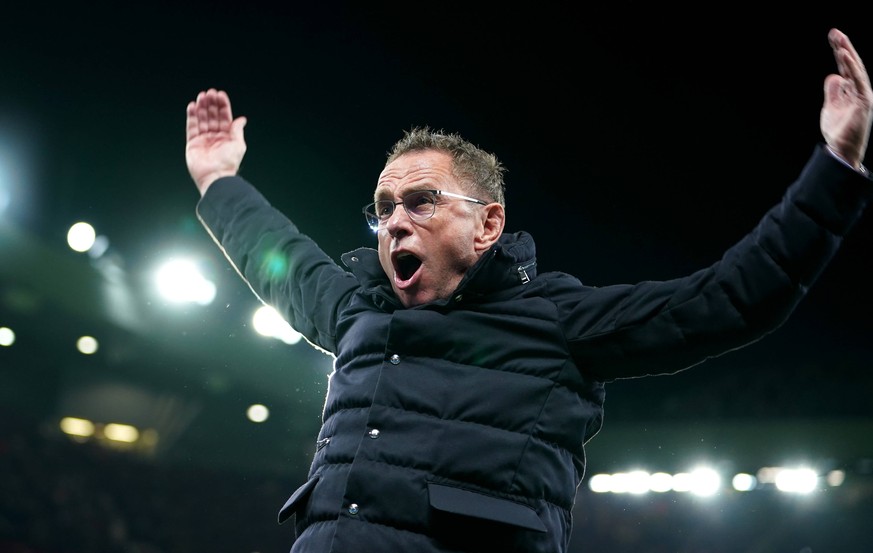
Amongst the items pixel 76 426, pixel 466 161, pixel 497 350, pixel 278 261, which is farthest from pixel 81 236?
pixel 497 350

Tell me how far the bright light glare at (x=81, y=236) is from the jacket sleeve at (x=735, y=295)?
6541 millimetres

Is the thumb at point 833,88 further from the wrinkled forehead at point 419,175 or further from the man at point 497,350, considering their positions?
the wrinkled forehead at point 419,175

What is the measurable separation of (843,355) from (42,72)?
8143 mm

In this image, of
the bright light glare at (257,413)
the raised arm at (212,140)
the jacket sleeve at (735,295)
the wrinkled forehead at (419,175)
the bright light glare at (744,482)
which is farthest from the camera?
the bright light glare at (744,482)

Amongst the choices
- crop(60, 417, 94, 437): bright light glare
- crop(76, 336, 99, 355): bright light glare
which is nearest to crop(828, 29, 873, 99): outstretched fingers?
crop(76, 336, 99, 355): bright light glare

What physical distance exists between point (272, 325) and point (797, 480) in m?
6.98

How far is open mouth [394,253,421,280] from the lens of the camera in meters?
2.07

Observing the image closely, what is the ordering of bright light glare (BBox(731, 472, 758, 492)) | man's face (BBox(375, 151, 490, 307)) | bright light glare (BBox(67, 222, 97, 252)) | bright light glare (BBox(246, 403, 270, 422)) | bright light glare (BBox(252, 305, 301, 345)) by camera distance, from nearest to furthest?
man's face (BBox(375, 151, 490, 307)), bright light glare (BBox(67, 222, 97, 252)), bright light glare (BBox(252, 305, 301, 345)), bright light glare (BBox(246, 403, 270, 422)), bright light glare (BBox(731, 472, 758, 492))

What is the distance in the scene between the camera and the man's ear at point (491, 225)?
2158mm

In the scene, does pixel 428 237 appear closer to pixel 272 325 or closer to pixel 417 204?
pixel 417 204

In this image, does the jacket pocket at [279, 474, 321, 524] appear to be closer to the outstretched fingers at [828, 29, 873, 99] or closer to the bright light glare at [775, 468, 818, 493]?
the outstretched fingers at [828, 29, 873, 99]

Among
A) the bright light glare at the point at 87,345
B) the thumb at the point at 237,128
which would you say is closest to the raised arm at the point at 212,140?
the thumb at the point at 237,128

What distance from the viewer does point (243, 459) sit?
33.7 ft

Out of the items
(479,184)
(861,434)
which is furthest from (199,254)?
(861,434)
